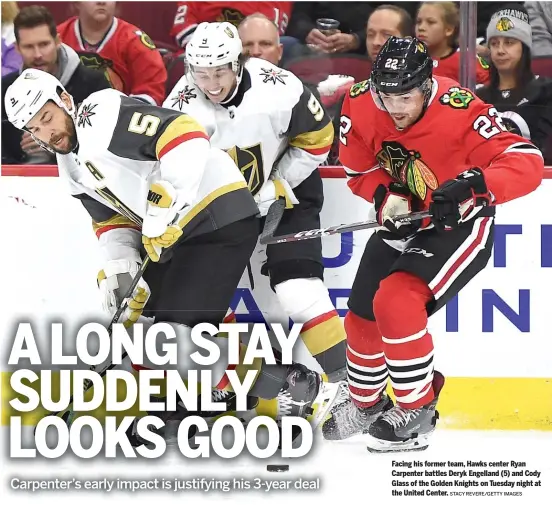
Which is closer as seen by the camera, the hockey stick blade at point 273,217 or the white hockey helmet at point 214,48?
the white hockey helmet at point 214,48

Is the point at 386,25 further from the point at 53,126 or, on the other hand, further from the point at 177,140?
the point at 53,126

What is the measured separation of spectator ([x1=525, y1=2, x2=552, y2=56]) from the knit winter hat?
0.02 m

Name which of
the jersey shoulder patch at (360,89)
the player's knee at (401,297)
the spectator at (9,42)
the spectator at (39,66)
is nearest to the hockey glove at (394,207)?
the player's knee at (401,297)

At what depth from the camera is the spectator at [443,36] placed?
3.31 meters

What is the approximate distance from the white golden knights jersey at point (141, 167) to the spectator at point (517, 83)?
0.82m

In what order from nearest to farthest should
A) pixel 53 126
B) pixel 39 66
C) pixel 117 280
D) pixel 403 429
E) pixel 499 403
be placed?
pixel 53 126 → pixel 403 429 → pixel 117 280 → pixel 499 403 → pixel 39 66

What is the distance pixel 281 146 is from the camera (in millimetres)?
3223

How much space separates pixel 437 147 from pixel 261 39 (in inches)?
29.1

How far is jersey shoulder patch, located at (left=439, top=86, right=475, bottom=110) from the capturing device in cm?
288

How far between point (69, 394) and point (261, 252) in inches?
26.5

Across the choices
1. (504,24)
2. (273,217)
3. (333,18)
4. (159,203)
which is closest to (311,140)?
(273,217)

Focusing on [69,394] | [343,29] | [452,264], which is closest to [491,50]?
[343,29]

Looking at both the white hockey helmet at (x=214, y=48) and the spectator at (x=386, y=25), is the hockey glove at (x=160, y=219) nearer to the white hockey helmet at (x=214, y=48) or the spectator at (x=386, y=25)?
the white hockey helmet at (x=214, y=48)

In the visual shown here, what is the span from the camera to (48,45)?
3424mm
